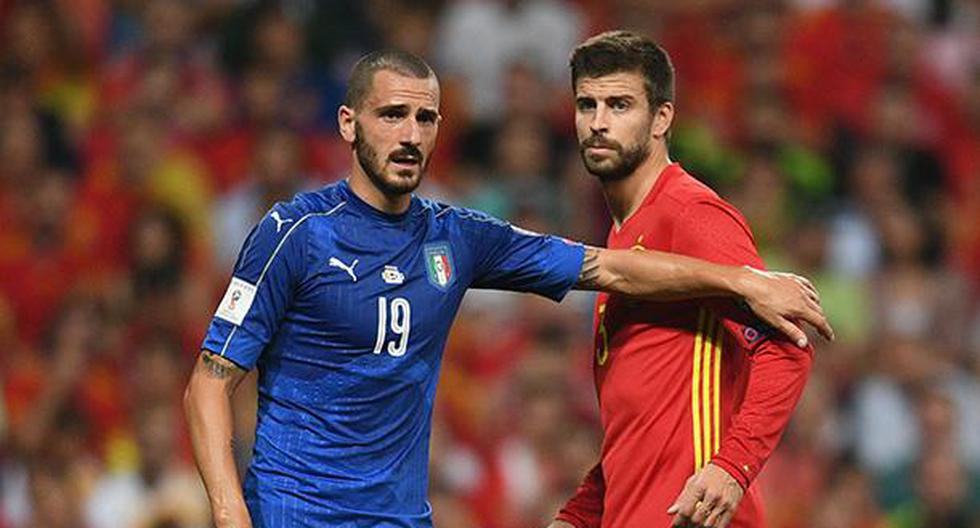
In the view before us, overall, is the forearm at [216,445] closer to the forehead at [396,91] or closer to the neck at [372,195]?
the neck at [372,195]

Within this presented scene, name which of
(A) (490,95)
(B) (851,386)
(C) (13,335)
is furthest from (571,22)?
(C) (13,335)

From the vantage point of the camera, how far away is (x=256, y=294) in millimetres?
5535

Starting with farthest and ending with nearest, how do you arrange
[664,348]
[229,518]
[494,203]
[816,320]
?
1. [494,203]
2. [664,348]
3. [816,320]
4. [229,518]

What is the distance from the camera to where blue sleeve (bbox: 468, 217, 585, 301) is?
5.96 m

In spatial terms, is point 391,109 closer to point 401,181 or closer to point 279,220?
point 401,181

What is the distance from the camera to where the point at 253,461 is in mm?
5742

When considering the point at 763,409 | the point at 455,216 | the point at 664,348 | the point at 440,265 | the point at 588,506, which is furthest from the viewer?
the point at 588,506

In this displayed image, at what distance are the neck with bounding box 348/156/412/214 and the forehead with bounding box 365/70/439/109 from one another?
0.64ft

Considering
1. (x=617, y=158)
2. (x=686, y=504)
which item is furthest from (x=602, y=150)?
(x=686, y=504)

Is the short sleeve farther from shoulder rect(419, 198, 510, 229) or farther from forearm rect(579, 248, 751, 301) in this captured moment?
shoulder rect(419, 198, 510, 229)

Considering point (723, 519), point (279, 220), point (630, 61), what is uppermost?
point (630, 61)

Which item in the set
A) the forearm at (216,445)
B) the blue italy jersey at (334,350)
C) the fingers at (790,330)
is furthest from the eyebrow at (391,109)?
the fingers at (790,330)

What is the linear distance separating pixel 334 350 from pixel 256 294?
28cm

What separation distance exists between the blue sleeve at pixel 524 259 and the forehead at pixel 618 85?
0.46 m
